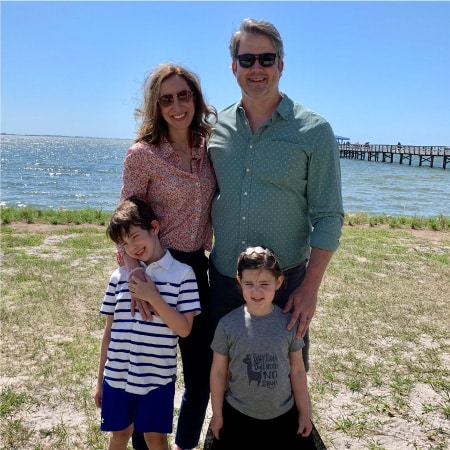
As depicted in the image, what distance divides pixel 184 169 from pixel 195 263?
569mm

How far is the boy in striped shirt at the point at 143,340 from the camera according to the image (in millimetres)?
2514

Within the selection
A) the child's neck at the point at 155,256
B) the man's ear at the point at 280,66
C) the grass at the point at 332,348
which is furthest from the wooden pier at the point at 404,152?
the child's neck at the point at 155,256

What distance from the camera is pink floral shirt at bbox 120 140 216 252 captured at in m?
A: 2.65

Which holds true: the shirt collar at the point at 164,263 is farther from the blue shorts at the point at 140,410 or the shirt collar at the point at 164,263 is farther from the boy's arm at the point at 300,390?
the boy's arm at the point at 300,390

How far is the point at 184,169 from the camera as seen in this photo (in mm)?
2721

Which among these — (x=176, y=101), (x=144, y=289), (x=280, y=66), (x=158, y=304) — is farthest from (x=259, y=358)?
(x=280, y=66)

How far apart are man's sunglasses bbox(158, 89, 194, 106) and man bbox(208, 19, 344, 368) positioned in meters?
0.28

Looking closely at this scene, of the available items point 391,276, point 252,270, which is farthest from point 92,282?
point 252,270

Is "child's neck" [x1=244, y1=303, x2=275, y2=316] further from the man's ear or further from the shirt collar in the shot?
the man's ear

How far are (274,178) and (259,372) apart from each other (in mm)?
1042

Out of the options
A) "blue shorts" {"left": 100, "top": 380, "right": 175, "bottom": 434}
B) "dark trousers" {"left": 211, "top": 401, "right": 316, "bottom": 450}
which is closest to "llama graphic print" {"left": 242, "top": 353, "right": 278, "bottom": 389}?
"dark trousers" {"left": 211, "top": 401, "right": 316, "bottom": 450}

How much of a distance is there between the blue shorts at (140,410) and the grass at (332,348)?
101cm

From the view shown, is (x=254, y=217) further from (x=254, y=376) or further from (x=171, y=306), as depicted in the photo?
(x=254, y=376)

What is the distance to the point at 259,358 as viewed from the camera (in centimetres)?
243
